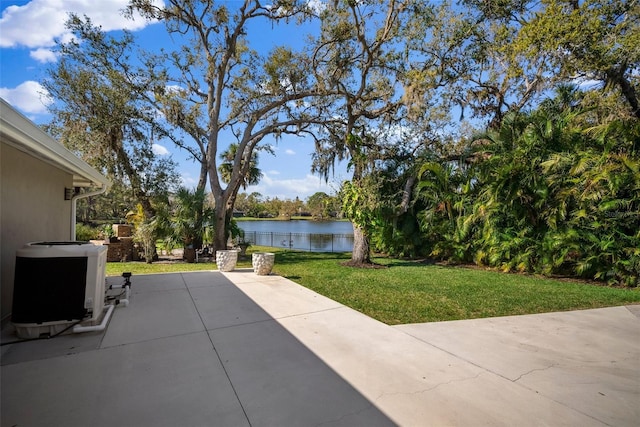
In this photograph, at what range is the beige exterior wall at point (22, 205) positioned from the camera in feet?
12.5

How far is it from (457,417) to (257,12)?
12.6 m

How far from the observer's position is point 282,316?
14.7 ft

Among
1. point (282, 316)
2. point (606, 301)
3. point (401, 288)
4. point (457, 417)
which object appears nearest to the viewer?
point (457, 417)

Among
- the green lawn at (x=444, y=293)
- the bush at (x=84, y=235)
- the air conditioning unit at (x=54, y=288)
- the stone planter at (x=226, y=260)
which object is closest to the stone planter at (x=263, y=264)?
the green lawn at (x=444, y=293)

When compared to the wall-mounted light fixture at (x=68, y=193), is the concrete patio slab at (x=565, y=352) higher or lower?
lower

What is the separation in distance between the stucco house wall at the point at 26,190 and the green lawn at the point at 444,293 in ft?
10.8

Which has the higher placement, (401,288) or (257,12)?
(257,12)

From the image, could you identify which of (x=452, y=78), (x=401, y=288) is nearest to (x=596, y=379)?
(x=401, y=288)

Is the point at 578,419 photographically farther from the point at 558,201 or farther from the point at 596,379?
the point at 558,201

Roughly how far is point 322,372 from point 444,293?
4.03 meters

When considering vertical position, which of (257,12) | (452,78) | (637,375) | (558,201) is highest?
(257,12)

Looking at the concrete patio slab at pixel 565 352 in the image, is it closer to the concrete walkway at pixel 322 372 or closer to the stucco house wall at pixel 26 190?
the concrete walkway at pixel 322 372

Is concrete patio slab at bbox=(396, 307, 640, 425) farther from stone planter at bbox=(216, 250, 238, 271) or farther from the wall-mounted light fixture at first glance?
the wall-mounted light fixture

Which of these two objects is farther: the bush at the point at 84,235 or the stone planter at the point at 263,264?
the bush at the point at 84,235
